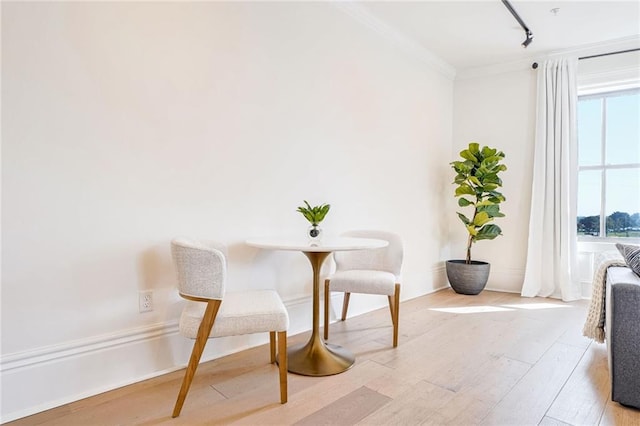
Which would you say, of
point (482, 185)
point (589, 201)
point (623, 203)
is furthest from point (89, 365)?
point (623, 203)

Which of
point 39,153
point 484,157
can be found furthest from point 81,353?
point 484,157

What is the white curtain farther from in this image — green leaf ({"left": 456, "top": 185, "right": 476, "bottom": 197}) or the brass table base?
the brass table base

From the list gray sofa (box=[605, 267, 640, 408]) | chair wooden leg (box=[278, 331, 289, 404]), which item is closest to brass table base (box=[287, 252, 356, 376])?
chair wooden leg (box=[278, 331, 289, 404])

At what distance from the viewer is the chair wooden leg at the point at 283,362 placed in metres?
1.73

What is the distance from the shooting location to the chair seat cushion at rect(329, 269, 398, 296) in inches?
99.7

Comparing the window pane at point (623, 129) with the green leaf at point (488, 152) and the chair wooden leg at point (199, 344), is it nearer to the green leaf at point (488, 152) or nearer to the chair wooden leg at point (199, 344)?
the green leaf at point (488, 152)

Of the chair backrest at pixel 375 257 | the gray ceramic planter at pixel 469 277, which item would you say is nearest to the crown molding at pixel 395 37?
the chair backrest at pixel 375 257

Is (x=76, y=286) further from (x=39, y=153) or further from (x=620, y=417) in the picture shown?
(x=620, y=417)

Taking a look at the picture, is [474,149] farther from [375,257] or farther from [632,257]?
[632,257]

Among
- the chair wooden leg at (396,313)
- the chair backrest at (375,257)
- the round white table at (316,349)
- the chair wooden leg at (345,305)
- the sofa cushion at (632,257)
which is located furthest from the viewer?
the chair wooden leg at (345,305)

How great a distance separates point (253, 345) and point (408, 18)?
10.2 ft

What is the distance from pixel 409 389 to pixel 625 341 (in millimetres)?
1011

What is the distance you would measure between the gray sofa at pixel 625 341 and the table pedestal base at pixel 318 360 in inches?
50.8

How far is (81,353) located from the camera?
182 centimetres
